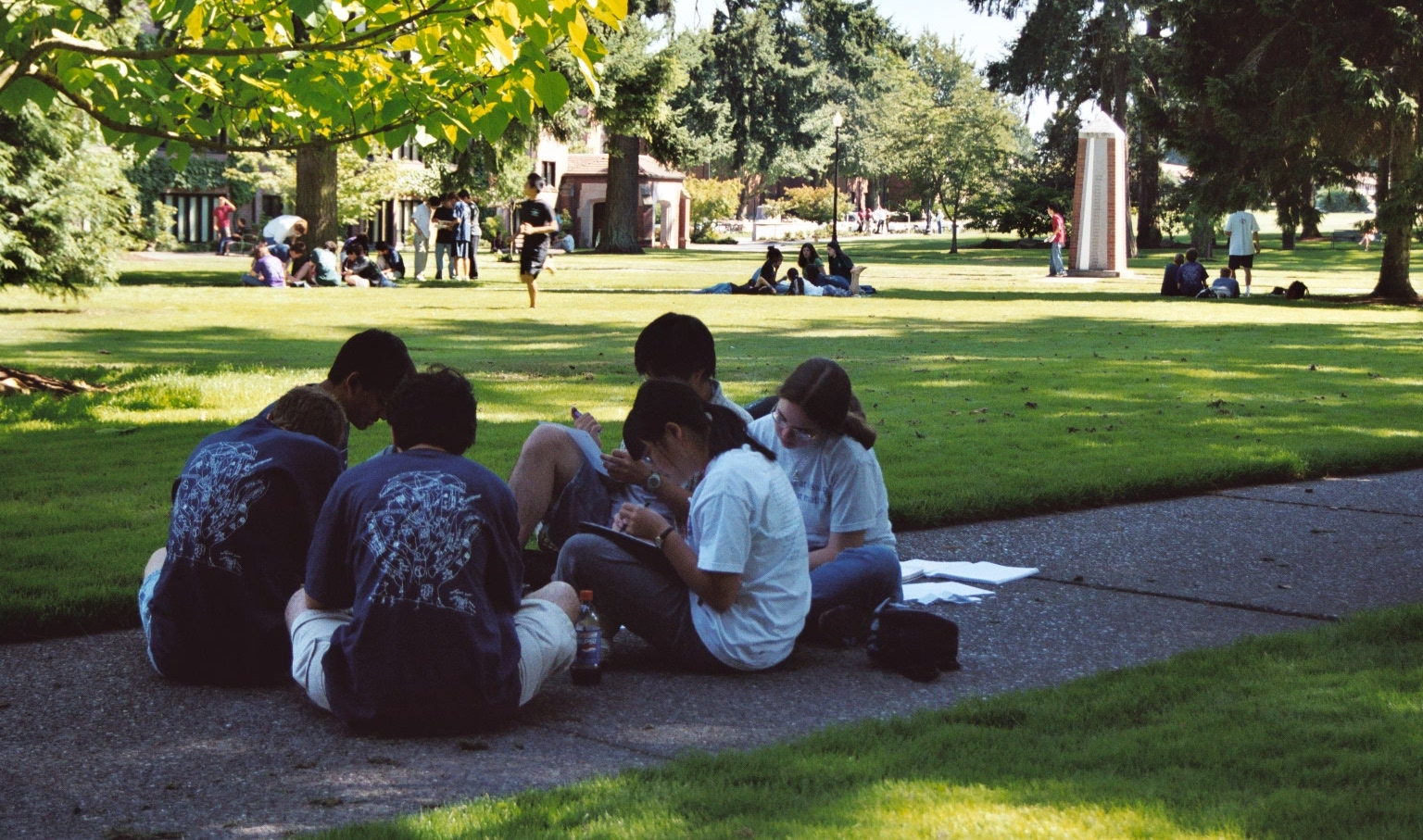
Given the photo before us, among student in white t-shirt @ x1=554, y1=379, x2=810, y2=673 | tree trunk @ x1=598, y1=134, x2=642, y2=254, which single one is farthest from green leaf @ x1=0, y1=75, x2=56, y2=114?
tree trunk @ x1=598, y1=134, x2=642, y2=254

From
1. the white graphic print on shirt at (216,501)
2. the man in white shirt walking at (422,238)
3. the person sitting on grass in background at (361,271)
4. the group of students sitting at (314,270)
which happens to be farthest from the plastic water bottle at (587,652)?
the man in white shirt walking at (422,238)

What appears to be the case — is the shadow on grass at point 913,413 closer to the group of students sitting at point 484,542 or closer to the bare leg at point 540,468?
the group of students sitting at point 484,542

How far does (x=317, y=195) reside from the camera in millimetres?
30031

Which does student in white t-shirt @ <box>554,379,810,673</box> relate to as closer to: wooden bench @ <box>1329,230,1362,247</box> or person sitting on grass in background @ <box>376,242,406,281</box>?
person sitting on grass in background @ <box>376,242,406,281</box>

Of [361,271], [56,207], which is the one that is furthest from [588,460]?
[361,271]

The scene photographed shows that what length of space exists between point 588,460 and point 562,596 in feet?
3.44

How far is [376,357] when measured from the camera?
552 cm

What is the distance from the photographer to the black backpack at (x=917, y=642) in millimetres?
5363

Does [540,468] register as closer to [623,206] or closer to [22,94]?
[22,94]

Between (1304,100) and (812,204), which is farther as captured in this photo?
(812,204)

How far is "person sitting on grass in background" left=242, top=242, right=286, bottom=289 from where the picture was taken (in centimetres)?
2817

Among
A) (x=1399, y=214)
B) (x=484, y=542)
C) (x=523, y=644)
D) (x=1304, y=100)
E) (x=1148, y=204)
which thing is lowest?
(x=523, y=644)

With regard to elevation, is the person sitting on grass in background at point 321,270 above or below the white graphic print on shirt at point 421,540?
above

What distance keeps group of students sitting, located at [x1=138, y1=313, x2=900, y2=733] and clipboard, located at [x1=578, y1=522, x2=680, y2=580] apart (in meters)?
0.02
